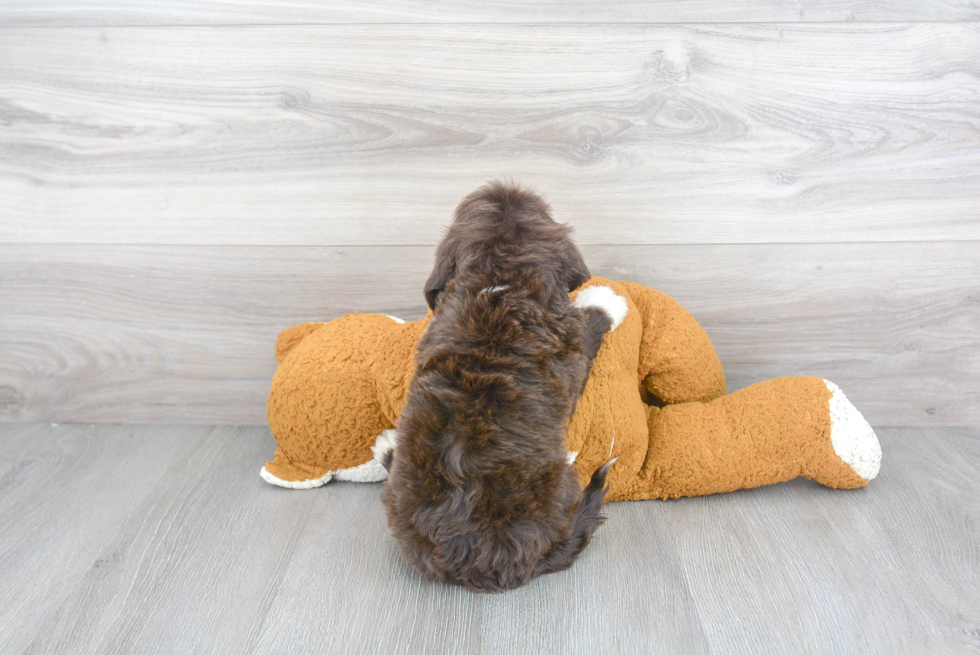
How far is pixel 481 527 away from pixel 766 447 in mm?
556

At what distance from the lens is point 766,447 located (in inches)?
46.3

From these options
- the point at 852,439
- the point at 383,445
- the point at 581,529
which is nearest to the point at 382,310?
the point at 383,445

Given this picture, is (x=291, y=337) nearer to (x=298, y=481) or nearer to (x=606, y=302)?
(x=298, y=481)

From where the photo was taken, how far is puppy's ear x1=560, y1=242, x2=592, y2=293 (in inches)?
38.2

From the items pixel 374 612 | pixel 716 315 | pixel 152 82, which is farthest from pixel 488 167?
pixel 374 612

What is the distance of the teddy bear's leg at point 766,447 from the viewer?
117 centimetres

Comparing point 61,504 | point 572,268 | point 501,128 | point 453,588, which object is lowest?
point 61,504

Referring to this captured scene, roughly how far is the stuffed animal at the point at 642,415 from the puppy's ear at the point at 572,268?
0.54 feet

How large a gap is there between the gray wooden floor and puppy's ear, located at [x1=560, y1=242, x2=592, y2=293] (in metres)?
0.43

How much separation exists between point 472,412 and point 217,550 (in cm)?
52

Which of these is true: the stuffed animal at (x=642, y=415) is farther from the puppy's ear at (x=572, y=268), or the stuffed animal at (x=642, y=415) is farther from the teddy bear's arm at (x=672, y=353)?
the puppy's ear at (x=572, y=268)

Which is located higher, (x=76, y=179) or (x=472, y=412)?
(x=76, y=179)

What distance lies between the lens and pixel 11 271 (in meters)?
1.45

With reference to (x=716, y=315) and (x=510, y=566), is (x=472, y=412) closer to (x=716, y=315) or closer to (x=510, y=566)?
(x=510, y=566)
